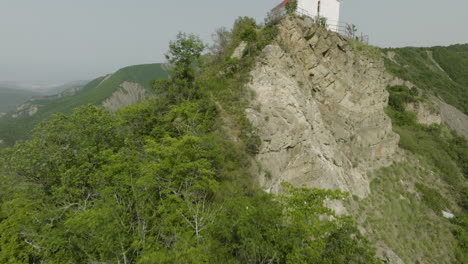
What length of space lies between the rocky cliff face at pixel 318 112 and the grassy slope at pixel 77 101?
7025 centimetres

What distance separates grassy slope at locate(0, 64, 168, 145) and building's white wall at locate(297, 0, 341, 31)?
6845cm

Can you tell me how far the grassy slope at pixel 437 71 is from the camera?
74.8m

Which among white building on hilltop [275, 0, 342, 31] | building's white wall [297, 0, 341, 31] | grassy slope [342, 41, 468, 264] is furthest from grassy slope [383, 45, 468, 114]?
white building on hilltop [275, 0, 342, 31]

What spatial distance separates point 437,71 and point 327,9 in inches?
4405

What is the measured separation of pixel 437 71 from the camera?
99.6 m

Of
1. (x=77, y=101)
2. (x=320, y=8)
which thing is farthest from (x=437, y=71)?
(x=77, y=101)

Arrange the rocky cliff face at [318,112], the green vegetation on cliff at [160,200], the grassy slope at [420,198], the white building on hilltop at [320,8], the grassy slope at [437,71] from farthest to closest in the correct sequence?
the grassy slope at [437,71], the white building on hilltop at [320,8], the grassy slope at [420,198], the rocky cliff face at [318,112], the green vegetation on cliff at [160,200]

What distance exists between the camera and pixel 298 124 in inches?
810

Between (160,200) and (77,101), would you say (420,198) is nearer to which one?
(160,200)

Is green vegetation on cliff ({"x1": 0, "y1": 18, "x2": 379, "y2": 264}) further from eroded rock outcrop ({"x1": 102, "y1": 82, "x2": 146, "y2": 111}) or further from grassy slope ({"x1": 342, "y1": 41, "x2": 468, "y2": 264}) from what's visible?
eroded rock outcrop ({"x1": 102, "y1": 82, "x2": 146, "y2": 111})

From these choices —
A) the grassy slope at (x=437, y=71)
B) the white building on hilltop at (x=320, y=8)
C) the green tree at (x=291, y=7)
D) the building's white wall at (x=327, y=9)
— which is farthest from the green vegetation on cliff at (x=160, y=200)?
the grassy slope at (x=437, y=71)

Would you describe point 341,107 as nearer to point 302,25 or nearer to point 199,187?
point 302,25

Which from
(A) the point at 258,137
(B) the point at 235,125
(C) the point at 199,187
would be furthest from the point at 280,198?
(B) the point at 235,125

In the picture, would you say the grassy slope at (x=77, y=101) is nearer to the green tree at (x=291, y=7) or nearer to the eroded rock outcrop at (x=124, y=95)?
the eroded rock outcrop at (x=124, y=95)
